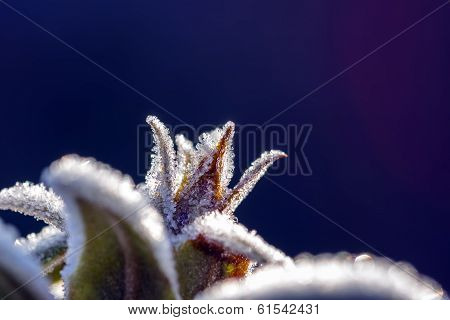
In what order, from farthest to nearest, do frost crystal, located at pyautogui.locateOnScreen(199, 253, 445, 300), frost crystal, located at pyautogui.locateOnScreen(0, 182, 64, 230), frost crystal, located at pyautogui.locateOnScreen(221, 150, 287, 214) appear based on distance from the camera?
frost crystal, located at pyautogui.locateOnScreen(221, 150, 287, 214), frost crystal, located at pyautogui.locateOnScreen(0, 182, 64, 230), frost crystal, located at pyautogui.locateOnScreen(199, 253, 445, 300)

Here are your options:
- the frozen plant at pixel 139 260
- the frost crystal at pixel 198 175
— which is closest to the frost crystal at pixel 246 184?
the frost crystal at pixel 198 175

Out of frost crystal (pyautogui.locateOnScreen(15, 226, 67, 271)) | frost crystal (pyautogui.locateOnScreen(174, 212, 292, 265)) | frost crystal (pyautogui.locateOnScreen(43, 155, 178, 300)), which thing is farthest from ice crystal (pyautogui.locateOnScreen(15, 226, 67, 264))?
frost crystal (pyautogui.locateOnScreen(174, 212, 292, 265))

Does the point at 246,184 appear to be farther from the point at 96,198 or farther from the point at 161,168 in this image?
the point at 96,198

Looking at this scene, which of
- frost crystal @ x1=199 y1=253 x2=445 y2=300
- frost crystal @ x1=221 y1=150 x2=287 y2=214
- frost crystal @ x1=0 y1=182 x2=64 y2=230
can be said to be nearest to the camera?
frost crystal @ x1=199 y1=253 x2=445 y2=300

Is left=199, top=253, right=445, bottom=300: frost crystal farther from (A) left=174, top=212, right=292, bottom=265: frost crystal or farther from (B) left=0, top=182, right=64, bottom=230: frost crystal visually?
(B) left=0, top=182, right=64, bottom=230: frost crystal
